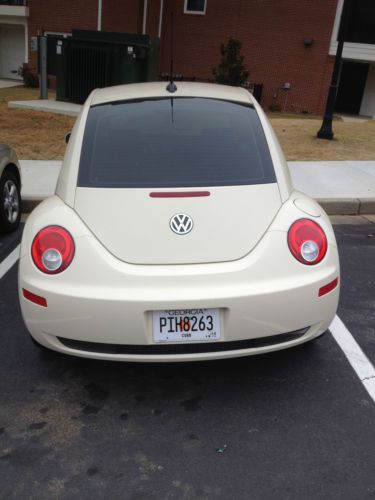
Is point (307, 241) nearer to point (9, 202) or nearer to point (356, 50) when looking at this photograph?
point (9, 202)

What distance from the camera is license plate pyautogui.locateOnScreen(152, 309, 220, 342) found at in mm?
2633

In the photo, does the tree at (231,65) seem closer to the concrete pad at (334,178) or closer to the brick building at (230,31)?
the brick building at (230,31)

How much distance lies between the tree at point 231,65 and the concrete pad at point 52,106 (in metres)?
10.4

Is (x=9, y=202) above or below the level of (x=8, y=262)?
above

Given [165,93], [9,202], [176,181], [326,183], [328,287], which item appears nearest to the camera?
[328,287]

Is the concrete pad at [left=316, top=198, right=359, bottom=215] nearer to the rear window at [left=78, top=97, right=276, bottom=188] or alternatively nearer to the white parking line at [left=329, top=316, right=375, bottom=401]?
the white parking line at [left=329, top=316, right=375, bottom=401]

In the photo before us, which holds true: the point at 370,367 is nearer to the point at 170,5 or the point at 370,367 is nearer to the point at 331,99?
the point at 331,99

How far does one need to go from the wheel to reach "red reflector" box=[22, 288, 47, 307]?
2.80 m

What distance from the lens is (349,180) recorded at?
7.93 meters

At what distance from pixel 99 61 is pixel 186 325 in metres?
11.3

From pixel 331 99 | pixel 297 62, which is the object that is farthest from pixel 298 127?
pixel 297 62

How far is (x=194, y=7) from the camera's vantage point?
23.3 m

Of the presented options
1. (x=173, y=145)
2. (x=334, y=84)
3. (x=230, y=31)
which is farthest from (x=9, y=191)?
(x=230, y=31)

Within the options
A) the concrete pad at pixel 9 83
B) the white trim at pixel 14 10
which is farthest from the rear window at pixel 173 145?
the white trim at pixel 14 10
